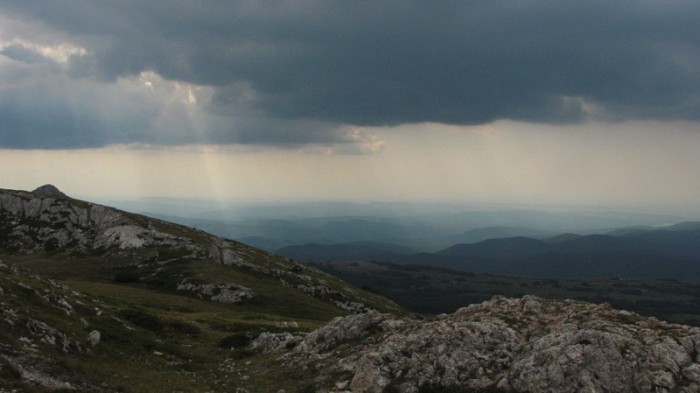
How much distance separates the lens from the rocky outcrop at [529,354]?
23.5 m

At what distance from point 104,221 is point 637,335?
132m

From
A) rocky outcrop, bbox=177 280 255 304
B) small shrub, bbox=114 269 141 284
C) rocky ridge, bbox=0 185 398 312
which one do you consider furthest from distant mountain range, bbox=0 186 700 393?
rocky ridge, bbox=0 185 398 312

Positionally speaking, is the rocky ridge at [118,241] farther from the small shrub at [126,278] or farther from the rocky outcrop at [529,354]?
the rocky outcrop at [529,354]

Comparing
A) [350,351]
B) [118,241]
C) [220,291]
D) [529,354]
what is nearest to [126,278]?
[220,291]

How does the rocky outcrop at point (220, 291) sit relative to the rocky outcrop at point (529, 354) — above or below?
below

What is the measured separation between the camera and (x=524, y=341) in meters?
28.6

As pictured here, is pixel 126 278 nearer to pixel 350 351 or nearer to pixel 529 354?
pixel 350 351

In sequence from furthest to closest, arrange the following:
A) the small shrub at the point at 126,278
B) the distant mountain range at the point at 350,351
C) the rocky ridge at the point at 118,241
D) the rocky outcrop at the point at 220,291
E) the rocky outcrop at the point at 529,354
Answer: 1. the rocky ridge at the point at 118,241
2. the small shrub at the point at 126,278
3. the rocky outcrop at the point at 220,291
4. the distant mountain range at the point at 350,351
5. the rocky outcrop at the point at 529,354

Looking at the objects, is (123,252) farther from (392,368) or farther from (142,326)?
(392,368)

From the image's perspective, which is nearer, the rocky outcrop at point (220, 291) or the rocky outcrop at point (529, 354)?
the rocky outcrop at point (529, 354)

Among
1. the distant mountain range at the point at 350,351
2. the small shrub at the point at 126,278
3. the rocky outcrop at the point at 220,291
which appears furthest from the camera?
the small shrub at the point at 126,278

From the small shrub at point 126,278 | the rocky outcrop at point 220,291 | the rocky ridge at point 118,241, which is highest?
the rocky ridge at point 118,241

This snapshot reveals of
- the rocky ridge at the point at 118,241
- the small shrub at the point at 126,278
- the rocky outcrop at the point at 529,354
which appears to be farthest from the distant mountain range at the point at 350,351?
the rocky ridge at the point at 118,241

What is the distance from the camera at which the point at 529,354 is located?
26.2 metres
